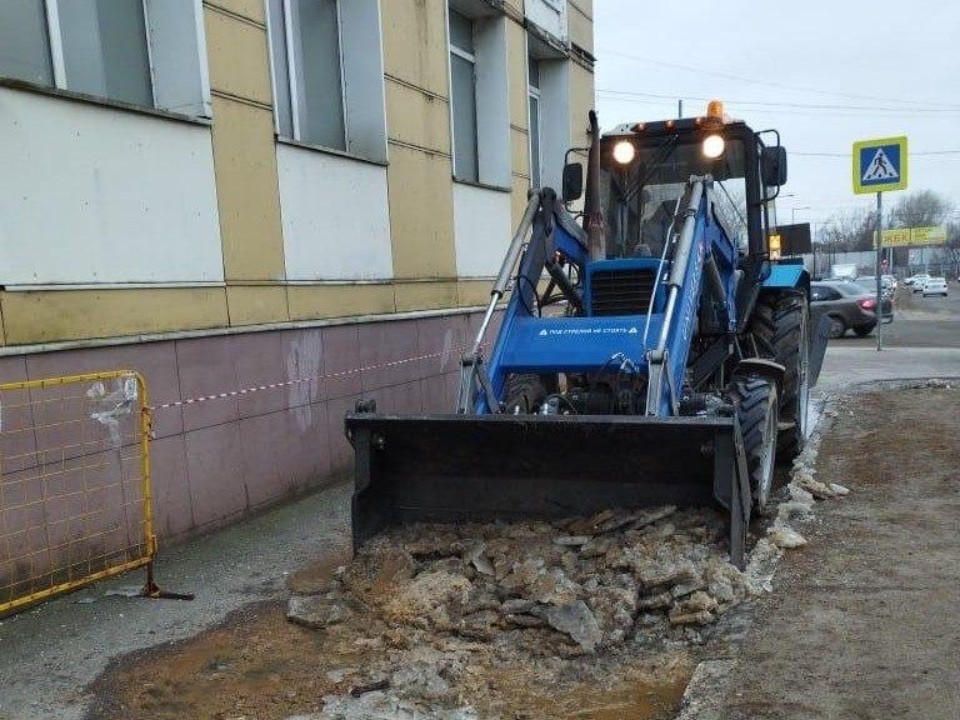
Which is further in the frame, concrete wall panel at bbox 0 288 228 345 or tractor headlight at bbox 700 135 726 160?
tractor headlight at bbox 700 135 726 160

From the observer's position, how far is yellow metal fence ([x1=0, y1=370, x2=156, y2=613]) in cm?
436

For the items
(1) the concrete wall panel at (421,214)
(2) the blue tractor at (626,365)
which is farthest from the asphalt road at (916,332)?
(2) the blue tractor at (626,365)

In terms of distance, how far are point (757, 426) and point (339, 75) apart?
5.00 m

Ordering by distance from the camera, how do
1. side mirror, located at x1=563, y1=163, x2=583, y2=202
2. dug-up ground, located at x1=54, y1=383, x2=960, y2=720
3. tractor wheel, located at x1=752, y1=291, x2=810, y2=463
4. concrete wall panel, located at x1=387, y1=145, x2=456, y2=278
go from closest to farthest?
1. dug-up ground, located at x1=54, y1=383, x2=960, y2=720
2. side mirror, located at x1=563, y1=163, x2=583, y2=202
3. tractor wheel, located at x1=752, y1=291, x2=810, y2=463
4. concrete wall panel, located at x1=387, y1=145, x2=456, y2=278

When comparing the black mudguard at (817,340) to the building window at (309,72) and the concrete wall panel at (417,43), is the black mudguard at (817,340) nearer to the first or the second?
the concrete wall panel at (417,43)

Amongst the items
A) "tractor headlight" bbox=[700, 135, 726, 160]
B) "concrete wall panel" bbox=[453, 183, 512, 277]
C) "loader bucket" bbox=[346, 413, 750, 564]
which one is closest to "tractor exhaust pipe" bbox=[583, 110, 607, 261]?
Result: "tractor headlight" bbox=[700, 135, 726, 160]

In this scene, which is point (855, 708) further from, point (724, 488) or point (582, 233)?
point (582, 233)

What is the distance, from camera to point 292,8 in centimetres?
706

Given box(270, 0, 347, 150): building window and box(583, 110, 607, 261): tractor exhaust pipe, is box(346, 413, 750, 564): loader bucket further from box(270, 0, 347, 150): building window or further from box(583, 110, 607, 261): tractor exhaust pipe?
box(270, 0, 347, 150): building window

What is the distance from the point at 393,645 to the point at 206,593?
1434mm

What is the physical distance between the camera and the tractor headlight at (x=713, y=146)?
6.06m

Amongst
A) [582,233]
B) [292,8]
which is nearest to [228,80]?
[292,8]

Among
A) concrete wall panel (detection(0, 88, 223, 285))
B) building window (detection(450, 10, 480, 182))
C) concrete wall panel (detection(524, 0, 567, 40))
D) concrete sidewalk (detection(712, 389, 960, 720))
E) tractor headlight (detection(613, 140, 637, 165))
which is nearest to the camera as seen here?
concrete sidewalk (detection(712, 389, 960, 720))

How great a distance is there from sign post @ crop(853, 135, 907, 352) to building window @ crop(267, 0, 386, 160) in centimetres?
835
